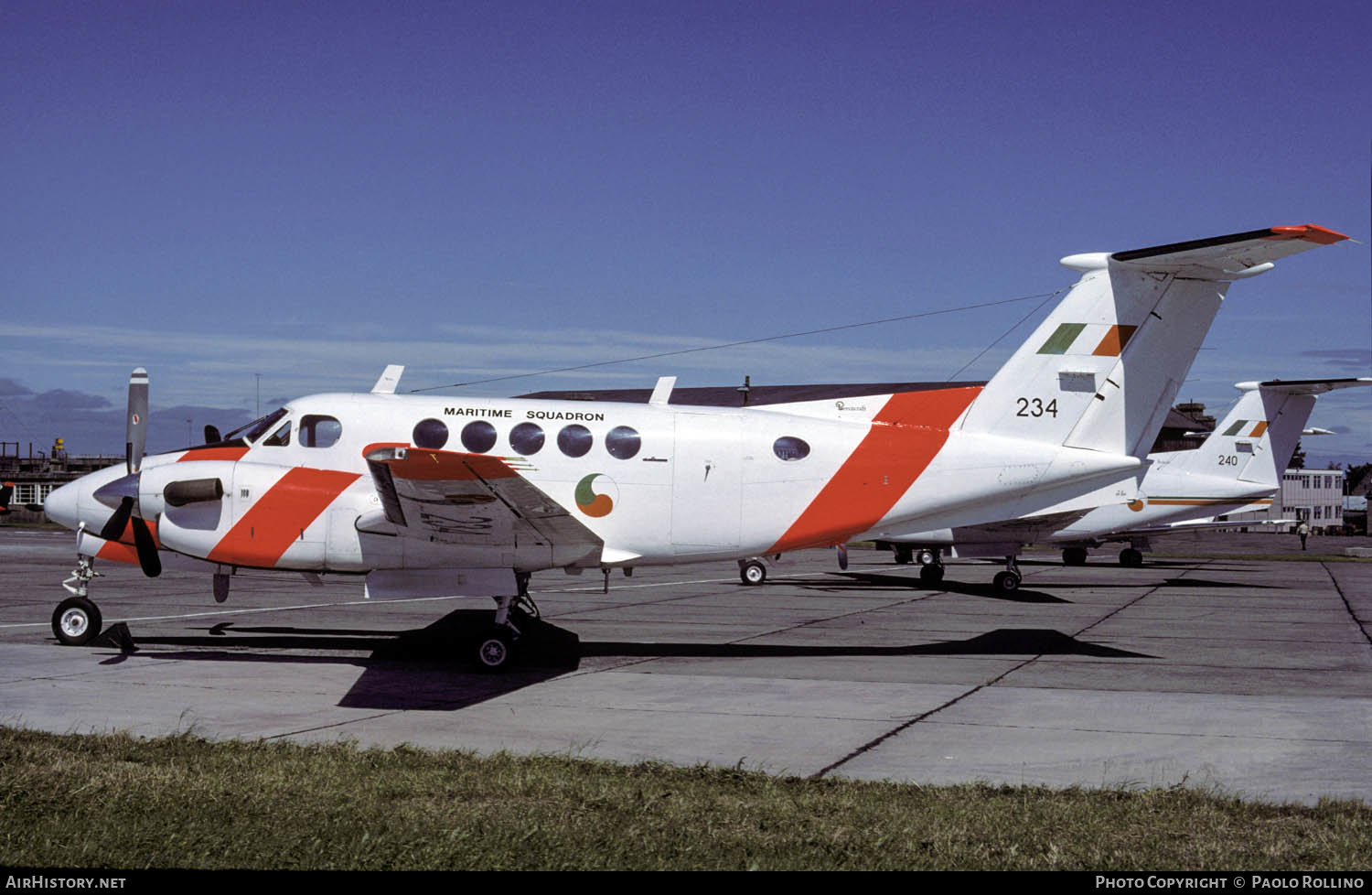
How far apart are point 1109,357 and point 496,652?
26.9 ft

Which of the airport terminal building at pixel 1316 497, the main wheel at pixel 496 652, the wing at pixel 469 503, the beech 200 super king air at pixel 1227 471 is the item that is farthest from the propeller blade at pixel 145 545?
the airport terminal building at pixel 1316 497

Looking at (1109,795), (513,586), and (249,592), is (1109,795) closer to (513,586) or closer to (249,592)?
(513,586)

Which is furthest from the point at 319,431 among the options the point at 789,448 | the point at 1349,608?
the point at 1349,608

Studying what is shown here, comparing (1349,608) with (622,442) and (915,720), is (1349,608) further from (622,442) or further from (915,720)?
(915,720)

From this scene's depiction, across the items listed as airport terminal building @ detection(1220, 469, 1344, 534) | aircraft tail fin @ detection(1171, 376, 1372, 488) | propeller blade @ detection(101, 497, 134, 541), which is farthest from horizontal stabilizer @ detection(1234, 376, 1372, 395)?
airport terminal building @ detection(1220, 469, 1344, 534)

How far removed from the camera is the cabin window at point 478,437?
1391 cm

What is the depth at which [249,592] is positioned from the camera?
992 inches

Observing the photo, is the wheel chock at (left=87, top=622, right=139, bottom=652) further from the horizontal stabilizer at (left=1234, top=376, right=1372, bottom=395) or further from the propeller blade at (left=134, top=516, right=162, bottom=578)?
the horizontal stabilizer at (left=1234, top=376, right=1372, bottom=395)

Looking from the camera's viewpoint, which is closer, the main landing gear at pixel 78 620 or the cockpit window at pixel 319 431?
the cockpit window at pixel 319 431

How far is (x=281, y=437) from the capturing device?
1411 cm

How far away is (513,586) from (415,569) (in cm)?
125

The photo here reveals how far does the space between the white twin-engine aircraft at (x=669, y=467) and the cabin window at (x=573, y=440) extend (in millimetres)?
25

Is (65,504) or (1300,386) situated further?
(1300,386)

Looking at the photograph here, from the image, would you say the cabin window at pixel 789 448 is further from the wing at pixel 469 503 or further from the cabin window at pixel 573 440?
the wing at pixel 469 503
